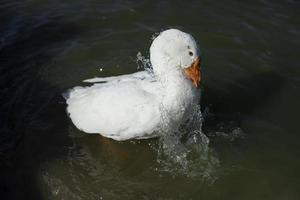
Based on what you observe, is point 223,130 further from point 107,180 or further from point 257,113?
point 107,180

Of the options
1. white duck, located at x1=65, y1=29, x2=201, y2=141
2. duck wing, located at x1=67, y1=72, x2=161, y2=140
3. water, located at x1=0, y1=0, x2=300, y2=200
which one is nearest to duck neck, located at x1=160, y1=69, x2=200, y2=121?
white duck, located at x1=65, y1=29, x2=201, y2=141

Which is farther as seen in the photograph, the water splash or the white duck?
the water splash

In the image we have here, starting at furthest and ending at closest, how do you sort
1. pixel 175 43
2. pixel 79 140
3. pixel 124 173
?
pixel 79 140 → pixel 124 173 → pixel 175 43

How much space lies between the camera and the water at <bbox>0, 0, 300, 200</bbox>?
6.33 m

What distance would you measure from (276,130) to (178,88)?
5.63 ft

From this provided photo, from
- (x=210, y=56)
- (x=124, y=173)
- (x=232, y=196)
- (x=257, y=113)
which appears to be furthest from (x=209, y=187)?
(x=210, y=56)

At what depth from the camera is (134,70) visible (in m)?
8.15

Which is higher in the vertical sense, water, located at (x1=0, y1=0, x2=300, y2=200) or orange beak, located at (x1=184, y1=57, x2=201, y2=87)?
orange beak, located at (x1=184, y1=57, x2=201, y2=87)

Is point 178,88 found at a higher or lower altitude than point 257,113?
higher

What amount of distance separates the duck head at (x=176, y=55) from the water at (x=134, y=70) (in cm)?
87

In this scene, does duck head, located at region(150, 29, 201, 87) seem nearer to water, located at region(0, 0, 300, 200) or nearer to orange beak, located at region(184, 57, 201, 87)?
orange beak, located at region(184, 57, 201, 87)

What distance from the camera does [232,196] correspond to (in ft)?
20.1

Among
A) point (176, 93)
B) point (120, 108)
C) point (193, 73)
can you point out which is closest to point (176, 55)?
point (193, 73)

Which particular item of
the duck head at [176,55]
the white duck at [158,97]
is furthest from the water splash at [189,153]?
the duck head at [176,55]
